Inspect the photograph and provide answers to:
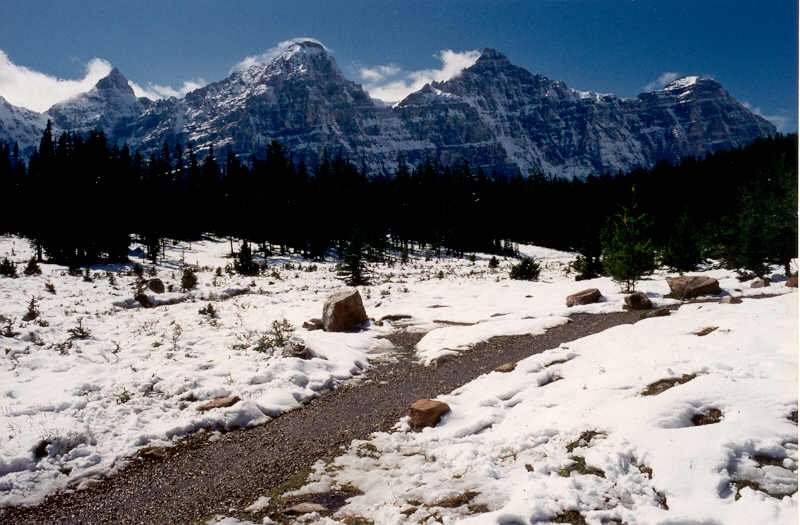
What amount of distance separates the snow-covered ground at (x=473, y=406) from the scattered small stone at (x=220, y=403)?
0.61 feet

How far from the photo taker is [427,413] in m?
7.95

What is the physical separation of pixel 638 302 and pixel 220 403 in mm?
16452

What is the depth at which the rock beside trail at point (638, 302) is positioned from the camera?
1720cm

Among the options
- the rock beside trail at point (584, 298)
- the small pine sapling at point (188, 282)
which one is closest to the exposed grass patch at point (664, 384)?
the rock beside trail at point (584, 298)

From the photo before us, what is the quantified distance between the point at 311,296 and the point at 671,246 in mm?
23763

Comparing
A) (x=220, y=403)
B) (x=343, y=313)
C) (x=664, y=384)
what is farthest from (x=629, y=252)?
(x=220, y=403)

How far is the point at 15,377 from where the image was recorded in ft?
32.4

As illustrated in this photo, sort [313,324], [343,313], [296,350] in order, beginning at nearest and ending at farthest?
[296,350], [343,313], [313,324]

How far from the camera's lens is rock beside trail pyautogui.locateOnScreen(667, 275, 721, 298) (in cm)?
1784

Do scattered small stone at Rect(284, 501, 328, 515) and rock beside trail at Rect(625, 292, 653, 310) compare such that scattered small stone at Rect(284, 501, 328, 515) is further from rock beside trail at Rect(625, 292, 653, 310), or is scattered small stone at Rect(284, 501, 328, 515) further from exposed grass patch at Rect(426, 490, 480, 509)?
rock beside trail at Rect(625, 292, 653, 310)

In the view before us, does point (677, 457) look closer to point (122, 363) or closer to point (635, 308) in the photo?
point (122, 363)

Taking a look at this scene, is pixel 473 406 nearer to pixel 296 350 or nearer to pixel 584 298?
pixel 296 350

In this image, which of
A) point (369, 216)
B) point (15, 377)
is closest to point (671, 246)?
point (15, 377)

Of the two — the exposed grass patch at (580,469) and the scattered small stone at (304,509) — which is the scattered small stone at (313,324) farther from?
the exposed grass patch at (580,469)
